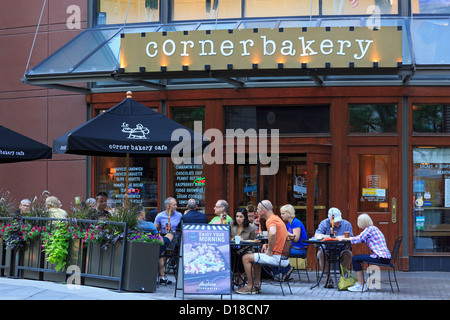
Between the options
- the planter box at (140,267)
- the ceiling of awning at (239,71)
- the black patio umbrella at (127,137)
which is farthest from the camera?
the ceiling of awning at (239,71)

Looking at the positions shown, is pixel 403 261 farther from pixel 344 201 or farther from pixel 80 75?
pixel 80 75

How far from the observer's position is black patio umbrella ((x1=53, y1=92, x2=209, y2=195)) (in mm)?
11883

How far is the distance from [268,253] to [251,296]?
77cm

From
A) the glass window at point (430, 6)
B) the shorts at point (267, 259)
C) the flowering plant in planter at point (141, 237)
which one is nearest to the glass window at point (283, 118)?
the glass window at point (430, 6)

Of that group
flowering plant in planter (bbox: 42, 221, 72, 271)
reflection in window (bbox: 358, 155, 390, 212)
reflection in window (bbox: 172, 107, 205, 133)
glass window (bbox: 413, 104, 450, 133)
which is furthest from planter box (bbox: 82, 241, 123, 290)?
glass window (bbox: 413, 104, 450, 133)

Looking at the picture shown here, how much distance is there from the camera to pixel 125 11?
1706 centimetres

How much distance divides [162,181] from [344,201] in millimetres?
3992

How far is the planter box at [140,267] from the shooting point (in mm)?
11180

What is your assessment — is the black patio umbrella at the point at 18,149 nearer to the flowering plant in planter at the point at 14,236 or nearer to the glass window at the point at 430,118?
the flowering plant in planter at the point at 14,236

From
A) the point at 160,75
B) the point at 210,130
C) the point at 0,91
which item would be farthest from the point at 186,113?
the point at 0,91

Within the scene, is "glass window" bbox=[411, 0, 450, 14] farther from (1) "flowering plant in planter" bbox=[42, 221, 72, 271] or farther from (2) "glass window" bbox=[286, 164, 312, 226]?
(1) "flowering plant in planter" bbox=[42, 221, 72, 271]

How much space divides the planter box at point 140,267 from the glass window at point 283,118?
523cm

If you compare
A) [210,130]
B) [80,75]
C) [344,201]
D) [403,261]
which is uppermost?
[80,75]

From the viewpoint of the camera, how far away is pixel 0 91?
17781 millimetres
